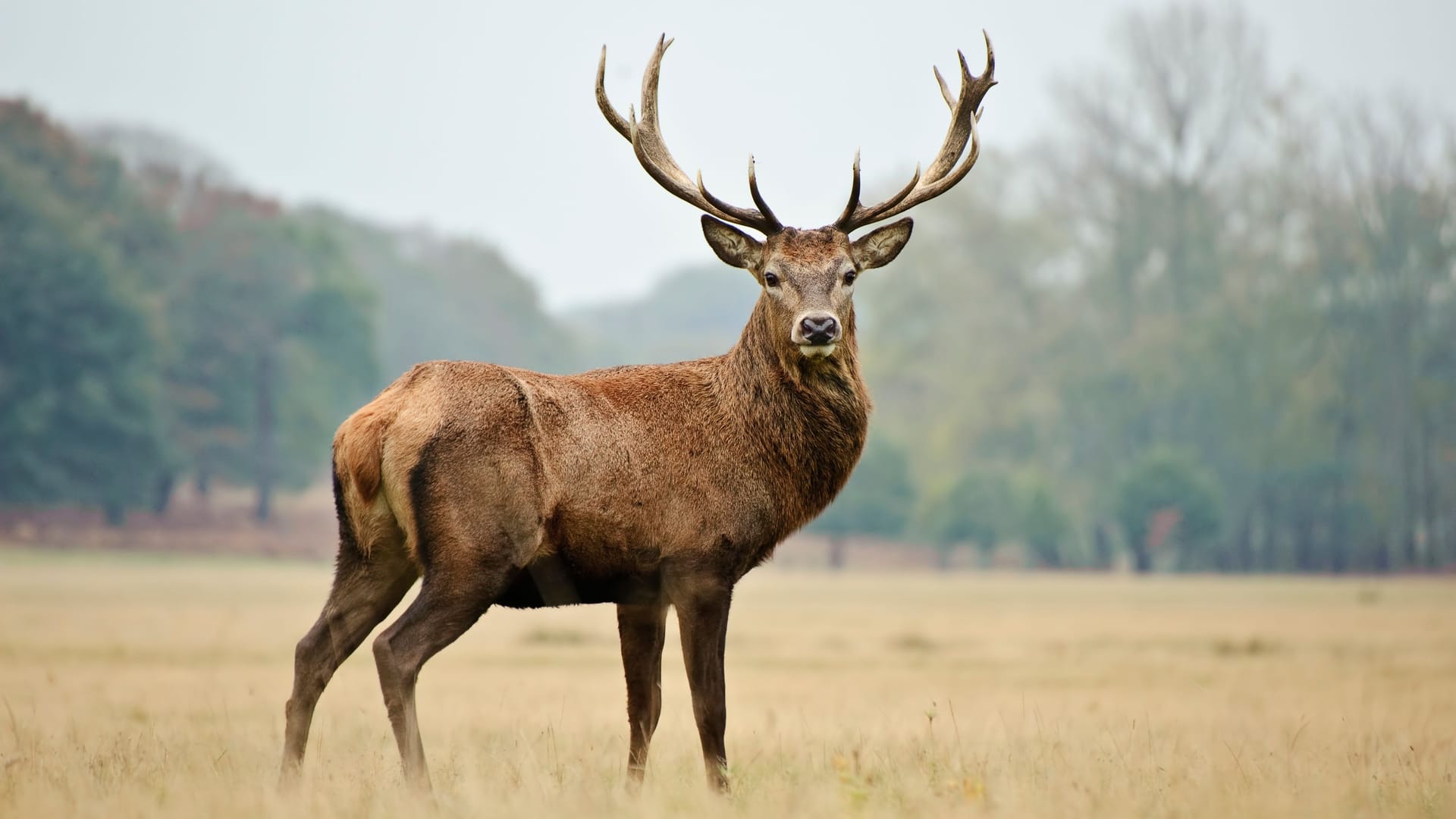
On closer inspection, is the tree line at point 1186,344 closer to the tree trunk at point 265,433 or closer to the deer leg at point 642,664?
the tree trunk at point 265,433

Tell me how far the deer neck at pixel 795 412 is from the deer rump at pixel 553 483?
0.11 m

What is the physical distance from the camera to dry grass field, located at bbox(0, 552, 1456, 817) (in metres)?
6.68

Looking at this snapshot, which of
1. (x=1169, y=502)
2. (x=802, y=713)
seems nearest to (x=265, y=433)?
(x=1169, y=502)

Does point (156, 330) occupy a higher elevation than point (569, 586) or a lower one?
higher

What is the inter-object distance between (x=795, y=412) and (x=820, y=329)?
0.61 meters

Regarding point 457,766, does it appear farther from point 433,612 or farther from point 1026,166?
point 1026,166

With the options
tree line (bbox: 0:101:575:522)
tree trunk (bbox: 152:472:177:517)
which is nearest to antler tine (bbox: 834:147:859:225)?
tree line (bbox: 0:101:575:522)

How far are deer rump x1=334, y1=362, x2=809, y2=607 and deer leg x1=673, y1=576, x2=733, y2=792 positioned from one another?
0.19 metres

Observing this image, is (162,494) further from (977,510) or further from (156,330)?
(977,510)

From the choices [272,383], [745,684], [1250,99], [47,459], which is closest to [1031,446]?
[1250,99]

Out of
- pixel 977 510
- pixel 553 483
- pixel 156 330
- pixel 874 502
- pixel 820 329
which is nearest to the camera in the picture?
pixel 553 483

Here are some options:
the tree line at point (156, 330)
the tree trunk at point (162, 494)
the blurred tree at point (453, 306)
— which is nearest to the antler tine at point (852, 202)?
the tree line at point (156, 330)

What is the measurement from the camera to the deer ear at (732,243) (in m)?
8.79

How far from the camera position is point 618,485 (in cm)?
787
